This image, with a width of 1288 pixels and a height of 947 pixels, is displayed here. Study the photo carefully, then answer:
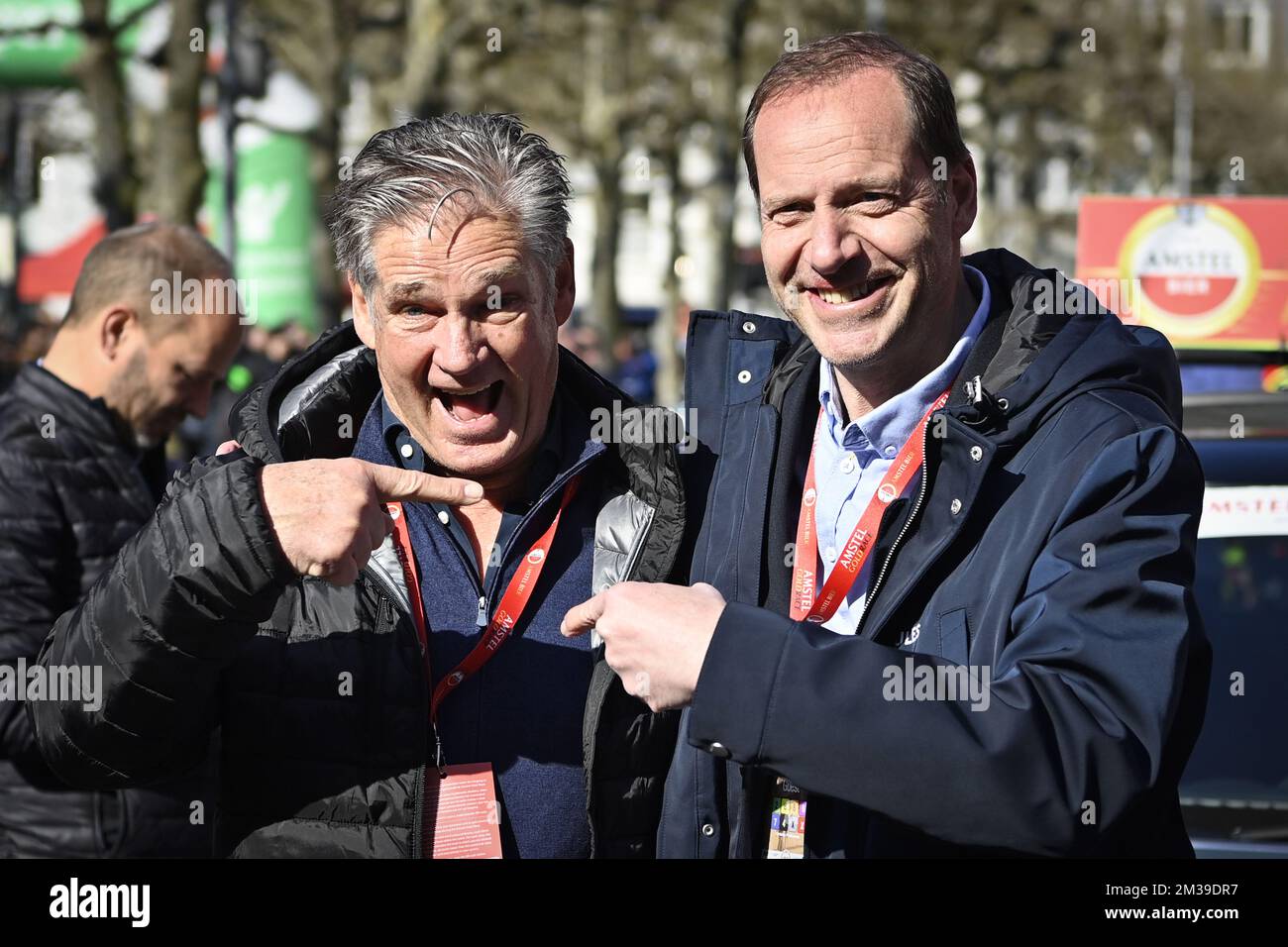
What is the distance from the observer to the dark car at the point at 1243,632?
373 cm

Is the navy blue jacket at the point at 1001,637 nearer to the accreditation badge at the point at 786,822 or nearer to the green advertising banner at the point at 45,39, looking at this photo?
the accreditation badge at the point at 786,822

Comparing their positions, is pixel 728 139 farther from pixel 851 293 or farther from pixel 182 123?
pixel 851 293

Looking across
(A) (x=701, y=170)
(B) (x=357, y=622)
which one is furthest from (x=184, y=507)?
(A) (x=701, y=170)

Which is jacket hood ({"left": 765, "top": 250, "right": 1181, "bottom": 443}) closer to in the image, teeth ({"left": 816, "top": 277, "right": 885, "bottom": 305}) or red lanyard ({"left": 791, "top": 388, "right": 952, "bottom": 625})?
red lanyard ({"left": 791, "top": 388, "right": 952, "bottom": 625})

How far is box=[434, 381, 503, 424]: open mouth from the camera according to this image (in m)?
2.96

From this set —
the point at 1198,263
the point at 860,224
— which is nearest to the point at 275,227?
the point at 1198,263

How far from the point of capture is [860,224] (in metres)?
2.79

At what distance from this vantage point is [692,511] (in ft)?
9.77

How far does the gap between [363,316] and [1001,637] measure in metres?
1.36

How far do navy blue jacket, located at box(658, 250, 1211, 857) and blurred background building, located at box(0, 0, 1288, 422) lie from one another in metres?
1.29

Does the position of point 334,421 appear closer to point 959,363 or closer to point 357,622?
point 357,622

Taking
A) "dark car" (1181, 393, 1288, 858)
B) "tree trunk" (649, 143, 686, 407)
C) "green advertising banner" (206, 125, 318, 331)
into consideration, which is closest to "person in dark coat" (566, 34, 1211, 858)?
"dark car" (1181, 393, 1288, 858)

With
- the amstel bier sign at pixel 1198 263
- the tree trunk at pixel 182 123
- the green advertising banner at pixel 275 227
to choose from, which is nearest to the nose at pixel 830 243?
the amstel bier sign at pixel 1198 263
